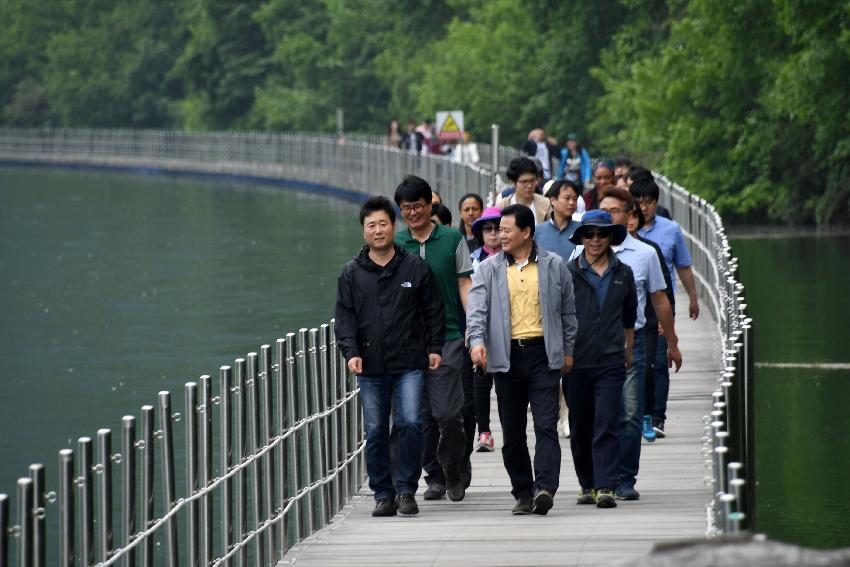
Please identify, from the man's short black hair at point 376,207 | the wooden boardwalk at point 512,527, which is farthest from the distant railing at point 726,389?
the man's short black hair at point 376,207

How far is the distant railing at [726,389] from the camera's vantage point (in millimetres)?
7730

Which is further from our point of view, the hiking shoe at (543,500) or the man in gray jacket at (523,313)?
the hiking shoe at (543,500)

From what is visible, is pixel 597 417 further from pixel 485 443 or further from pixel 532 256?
pixel 485 443

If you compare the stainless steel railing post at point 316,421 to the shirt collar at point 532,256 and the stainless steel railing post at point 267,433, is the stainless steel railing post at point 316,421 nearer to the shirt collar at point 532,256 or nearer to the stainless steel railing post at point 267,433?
the stainless steel railing post at point 267,433

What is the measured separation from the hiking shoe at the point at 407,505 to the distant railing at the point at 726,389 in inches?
60.6

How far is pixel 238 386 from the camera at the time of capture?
1118 centimetres

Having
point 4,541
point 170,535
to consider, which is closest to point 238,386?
point 170,535

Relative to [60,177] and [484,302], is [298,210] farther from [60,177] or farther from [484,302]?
[484,302]

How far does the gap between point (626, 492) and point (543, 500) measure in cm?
74

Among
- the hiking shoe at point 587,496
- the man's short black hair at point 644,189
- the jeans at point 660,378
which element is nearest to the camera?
the hiking shoe at point 587,496

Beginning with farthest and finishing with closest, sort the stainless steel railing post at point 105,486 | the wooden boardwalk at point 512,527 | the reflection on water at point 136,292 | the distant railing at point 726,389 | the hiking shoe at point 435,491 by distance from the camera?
the reflection on water at point 136,292, the hiking shoe at point 435,491, the wooden boardwalk at point 512,527, the stainless steel railing post at point 105,486, the distant railing at point 726,389

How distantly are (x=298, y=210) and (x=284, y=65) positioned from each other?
29.5 m

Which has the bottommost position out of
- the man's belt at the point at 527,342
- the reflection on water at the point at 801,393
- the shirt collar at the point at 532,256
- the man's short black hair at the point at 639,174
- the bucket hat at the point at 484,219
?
the reflection on water at the point at 801,393

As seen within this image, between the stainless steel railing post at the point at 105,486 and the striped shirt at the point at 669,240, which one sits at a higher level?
the striped shirt at the point at 669,240
